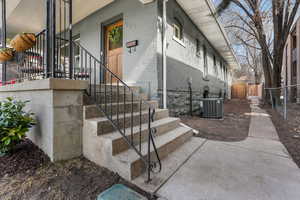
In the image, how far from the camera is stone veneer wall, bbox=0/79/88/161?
6.38 feet

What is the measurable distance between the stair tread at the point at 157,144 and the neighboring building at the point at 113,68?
22 millimetres

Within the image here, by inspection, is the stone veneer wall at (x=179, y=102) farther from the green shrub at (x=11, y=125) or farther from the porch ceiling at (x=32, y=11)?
the porch ceiling at (x=32, y=11)

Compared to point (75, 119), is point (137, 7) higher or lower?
higher

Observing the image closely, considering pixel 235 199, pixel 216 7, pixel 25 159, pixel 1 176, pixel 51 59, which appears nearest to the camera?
pixel 235 199

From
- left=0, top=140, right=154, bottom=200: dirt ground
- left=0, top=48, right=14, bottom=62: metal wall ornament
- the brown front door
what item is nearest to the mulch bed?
left=0, top=140, right=154, bottom=200: dirt ground

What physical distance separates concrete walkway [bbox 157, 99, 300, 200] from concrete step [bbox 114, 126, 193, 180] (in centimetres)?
34

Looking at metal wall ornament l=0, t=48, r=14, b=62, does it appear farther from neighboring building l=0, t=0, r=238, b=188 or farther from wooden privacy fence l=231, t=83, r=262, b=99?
wooden privacy fence l=231, t=83, r=262, b=99

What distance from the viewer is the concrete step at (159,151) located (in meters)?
1.69

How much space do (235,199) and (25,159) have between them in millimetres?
2656

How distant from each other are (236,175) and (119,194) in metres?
1.45

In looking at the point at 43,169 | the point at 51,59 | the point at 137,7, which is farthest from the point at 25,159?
the point at 137,7

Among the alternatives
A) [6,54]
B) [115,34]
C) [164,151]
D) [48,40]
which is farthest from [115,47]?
[164,151]

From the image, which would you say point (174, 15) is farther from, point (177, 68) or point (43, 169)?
point (43, 169)

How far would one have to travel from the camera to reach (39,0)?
14.1 ft
